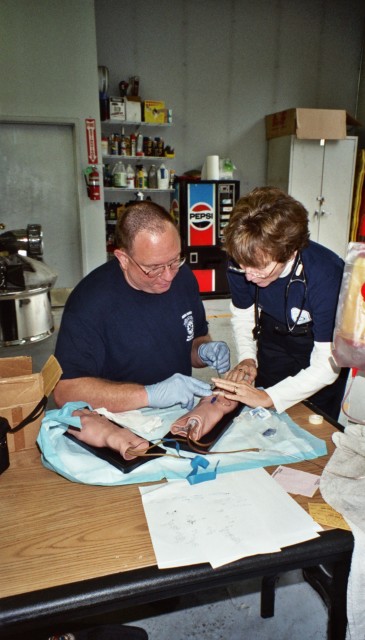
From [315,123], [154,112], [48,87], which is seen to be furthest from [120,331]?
[315,123]

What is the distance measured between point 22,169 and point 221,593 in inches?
181

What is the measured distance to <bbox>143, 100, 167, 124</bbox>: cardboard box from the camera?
5.41 m

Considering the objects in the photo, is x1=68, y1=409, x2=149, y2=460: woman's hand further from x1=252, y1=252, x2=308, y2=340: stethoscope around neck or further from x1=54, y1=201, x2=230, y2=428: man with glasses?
x1=252, y1=252, x2=308, y2=340: stethoscope around neck

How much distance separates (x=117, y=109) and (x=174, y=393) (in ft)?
15.4

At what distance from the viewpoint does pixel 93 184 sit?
502 centimetres

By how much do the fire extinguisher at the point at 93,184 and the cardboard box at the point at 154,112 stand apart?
1.02 metres

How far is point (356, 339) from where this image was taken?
93cm

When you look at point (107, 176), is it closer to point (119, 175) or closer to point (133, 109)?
point (119, 175)

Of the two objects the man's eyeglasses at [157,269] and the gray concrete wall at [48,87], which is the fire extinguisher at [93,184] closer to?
the gray concrete wall at [48,87]

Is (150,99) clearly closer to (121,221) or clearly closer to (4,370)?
(121,221)

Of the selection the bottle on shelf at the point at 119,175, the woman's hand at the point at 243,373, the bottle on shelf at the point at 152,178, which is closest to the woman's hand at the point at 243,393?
the woman's hand at the point at 243,373

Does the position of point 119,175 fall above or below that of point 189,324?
above

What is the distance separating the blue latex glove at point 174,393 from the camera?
4.71 ft

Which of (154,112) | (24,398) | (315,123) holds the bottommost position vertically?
(24,398)
